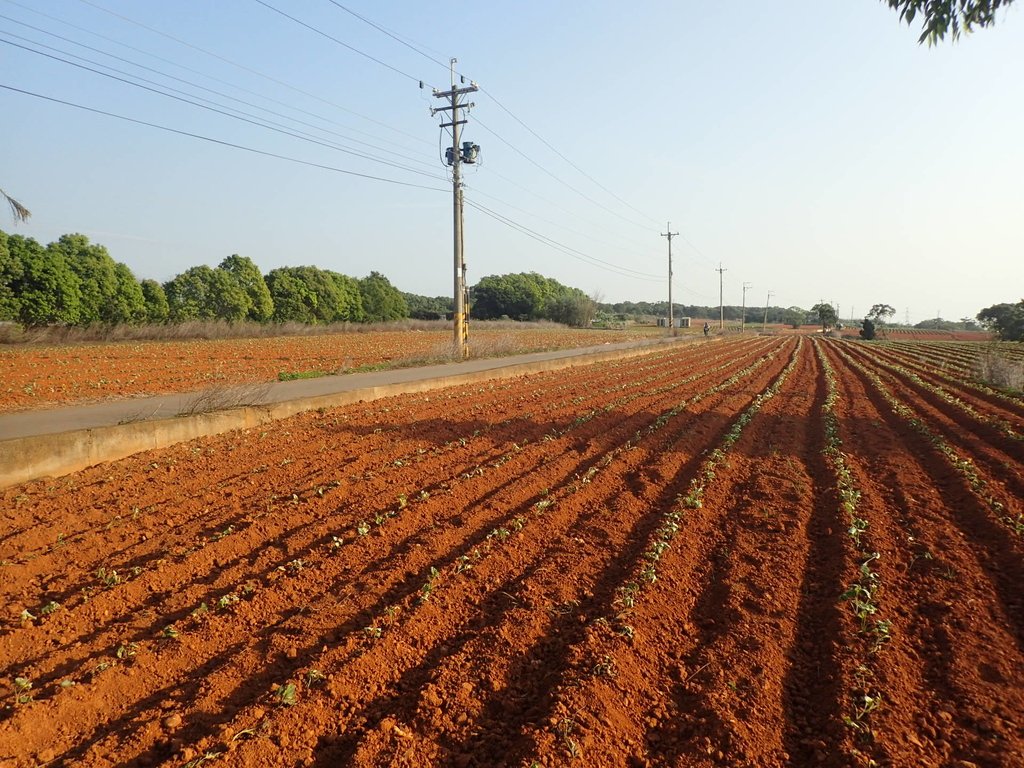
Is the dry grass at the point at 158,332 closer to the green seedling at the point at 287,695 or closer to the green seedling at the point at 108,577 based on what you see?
the green seedling at the point at 108,577

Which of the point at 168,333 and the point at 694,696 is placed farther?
the point at 168,333

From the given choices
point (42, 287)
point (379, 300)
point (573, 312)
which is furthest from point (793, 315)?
point (42, 287)

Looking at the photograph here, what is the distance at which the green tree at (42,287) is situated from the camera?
1369 inches

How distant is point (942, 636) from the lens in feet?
13.9

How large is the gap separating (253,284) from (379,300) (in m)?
18.7

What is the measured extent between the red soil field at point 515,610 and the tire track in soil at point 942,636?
24mm

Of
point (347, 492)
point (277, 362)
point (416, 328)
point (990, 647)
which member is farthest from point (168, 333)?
point (990, 647)

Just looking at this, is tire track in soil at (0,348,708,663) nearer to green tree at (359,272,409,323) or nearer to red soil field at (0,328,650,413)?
red soil field at (0,328,650,413)

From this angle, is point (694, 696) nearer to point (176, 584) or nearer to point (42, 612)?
point (176, 584)

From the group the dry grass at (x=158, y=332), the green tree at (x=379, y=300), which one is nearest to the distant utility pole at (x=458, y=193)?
the dry grass at (x=158, y=332)

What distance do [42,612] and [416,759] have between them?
3.25 metres

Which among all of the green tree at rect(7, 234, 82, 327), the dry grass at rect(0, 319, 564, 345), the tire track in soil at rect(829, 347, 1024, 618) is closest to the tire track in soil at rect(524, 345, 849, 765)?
the tire track in soil at rect(829, 347, 1024, 618)

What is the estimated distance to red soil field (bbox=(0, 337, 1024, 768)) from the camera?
3236mm

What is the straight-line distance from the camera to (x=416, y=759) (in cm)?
305
